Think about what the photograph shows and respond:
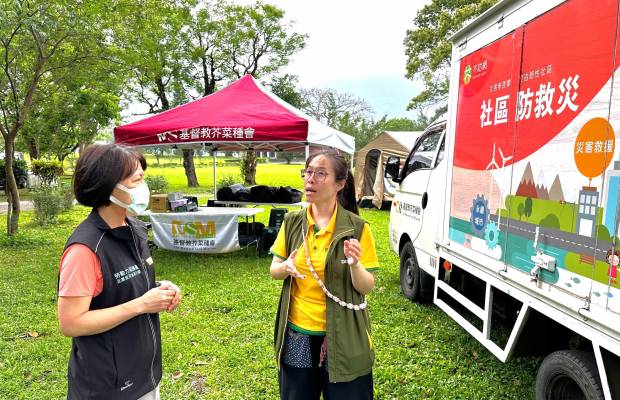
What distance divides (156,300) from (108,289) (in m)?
0.16

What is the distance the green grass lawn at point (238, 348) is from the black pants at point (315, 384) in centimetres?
123

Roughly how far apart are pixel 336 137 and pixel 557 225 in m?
5.43

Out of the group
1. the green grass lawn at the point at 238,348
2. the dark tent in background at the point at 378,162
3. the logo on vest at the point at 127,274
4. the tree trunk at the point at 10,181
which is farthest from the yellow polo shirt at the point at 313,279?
the dark tent in background at the point at 378,162

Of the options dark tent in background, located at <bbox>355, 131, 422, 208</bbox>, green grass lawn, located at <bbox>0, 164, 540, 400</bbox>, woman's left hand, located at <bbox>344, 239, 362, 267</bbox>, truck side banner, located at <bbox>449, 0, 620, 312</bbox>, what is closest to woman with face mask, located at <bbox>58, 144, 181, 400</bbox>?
woman's left hand, located at <bbox>344, 239, 362, 267</bbox>

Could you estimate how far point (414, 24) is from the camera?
19328mm

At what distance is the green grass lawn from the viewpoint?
10.1 ft

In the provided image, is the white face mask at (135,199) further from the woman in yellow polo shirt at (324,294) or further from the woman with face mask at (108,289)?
the woman in yellow polo shirt at (324,294)

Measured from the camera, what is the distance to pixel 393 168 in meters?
4.82

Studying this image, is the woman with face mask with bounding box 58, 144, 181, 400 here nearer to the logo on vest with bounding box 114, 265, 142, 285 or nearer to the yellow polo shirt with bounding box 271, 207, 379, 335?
the logo on vest with bounding box 114, 265, 142, 285

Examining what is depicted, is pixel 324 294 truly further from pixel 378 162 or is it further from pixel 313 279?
pixel 378 162

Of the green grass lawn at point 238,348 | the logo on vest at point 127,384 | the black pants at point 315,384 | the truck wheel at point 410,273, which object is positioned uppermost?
the logo on vest at point 127,384

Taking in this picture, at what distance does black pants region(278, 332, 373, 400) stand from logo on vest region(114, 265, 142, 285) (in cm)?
73

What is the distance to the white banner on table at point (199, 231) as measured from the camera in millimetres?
6586

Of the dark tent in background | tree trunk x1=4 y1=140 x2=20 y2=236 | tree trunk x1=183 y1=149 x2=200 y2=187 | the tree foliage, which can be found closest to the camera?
tree trunk x1=4 y1=140 x2=20 y2=236
